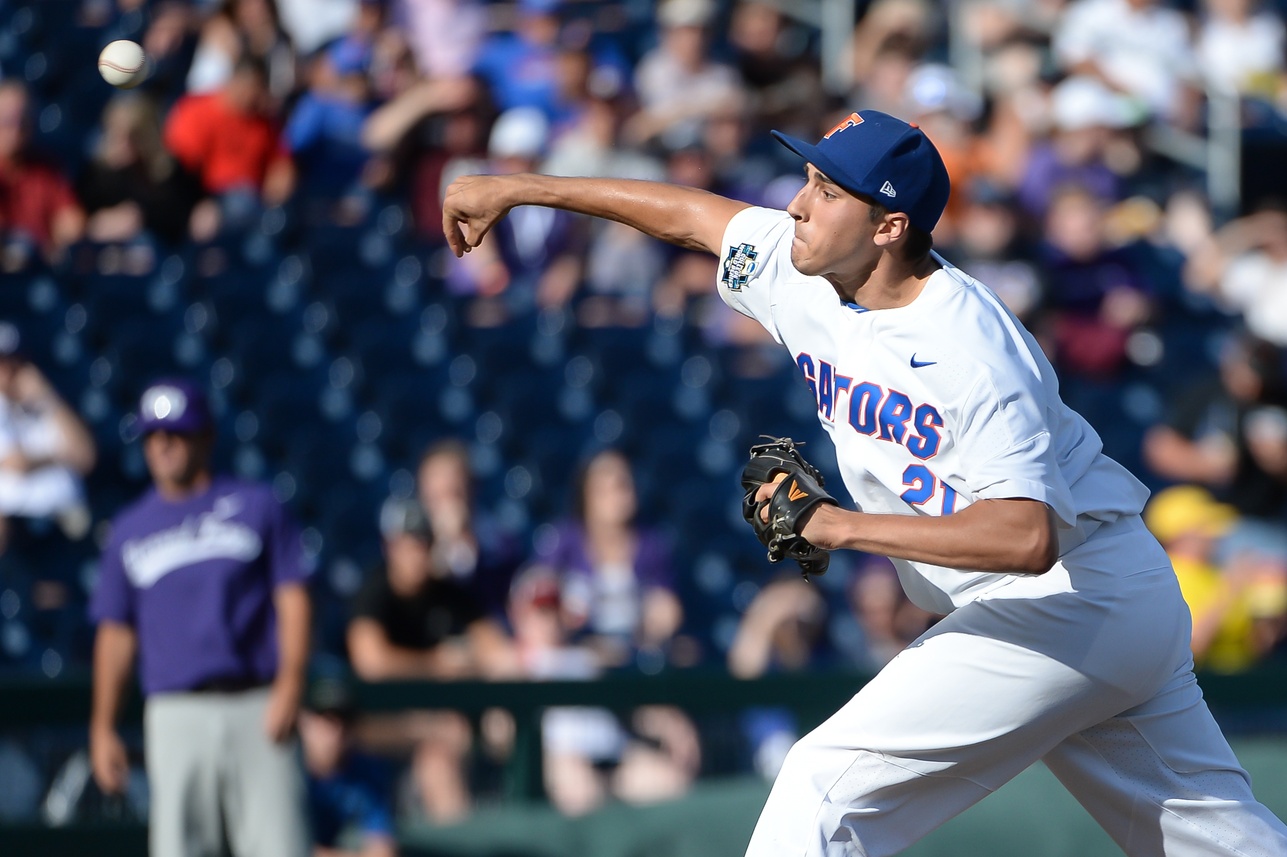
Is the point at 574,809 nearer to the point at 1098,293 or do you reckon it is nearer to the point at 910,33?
the point at 1098,293

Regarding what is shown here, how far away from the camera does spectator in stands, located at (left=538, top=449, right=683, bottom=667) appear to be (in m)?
7.09

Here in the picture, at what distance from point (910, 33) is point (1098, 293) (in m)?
2.44

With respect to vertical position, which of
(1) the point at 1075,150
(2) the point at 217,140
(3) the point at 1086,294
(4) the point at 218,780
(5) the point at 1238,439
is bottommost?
(5) the point at 1238,439

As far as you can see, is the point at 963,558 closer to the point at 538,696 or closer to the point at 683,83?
the point at 538,696

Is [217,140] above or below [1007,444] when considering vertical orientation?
below

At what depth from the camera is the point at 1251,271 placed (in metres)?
10.1

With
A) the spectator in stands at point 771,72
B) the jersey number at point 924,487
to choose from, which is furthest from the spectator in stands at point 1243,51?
the jersey number at point 924,487

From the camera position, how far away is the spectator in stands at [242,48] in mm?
8703

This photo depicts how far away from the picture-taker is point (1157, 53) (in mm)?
10938

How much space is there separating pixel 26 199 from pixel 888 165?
609 cm

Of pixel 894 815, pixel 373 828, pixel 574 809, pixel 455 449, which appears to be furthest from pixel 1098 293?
pixel 894 815

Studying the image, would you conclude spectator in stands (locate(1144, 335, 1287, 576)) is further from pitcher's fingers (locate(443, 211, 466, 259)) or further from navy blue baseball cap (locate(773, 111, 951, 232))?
pitcher's fingers (locate(443, 211, 466, 259))

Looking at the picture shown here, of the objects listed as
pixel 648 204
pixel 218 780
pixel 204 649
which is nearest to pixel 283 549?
pixel 204 649

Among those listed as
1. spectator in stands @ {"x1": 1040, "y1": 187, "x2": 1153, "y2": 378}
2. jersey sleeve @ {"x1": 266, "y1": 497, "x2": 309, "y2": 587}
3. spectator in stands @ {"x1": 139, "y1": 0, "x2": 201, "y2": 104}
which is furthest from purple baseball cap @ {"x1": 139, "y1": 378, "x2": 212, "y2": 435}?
spectator in stands @ {"x1": 1040, "y1": 187, "x2": 1153, "y2": 378}
